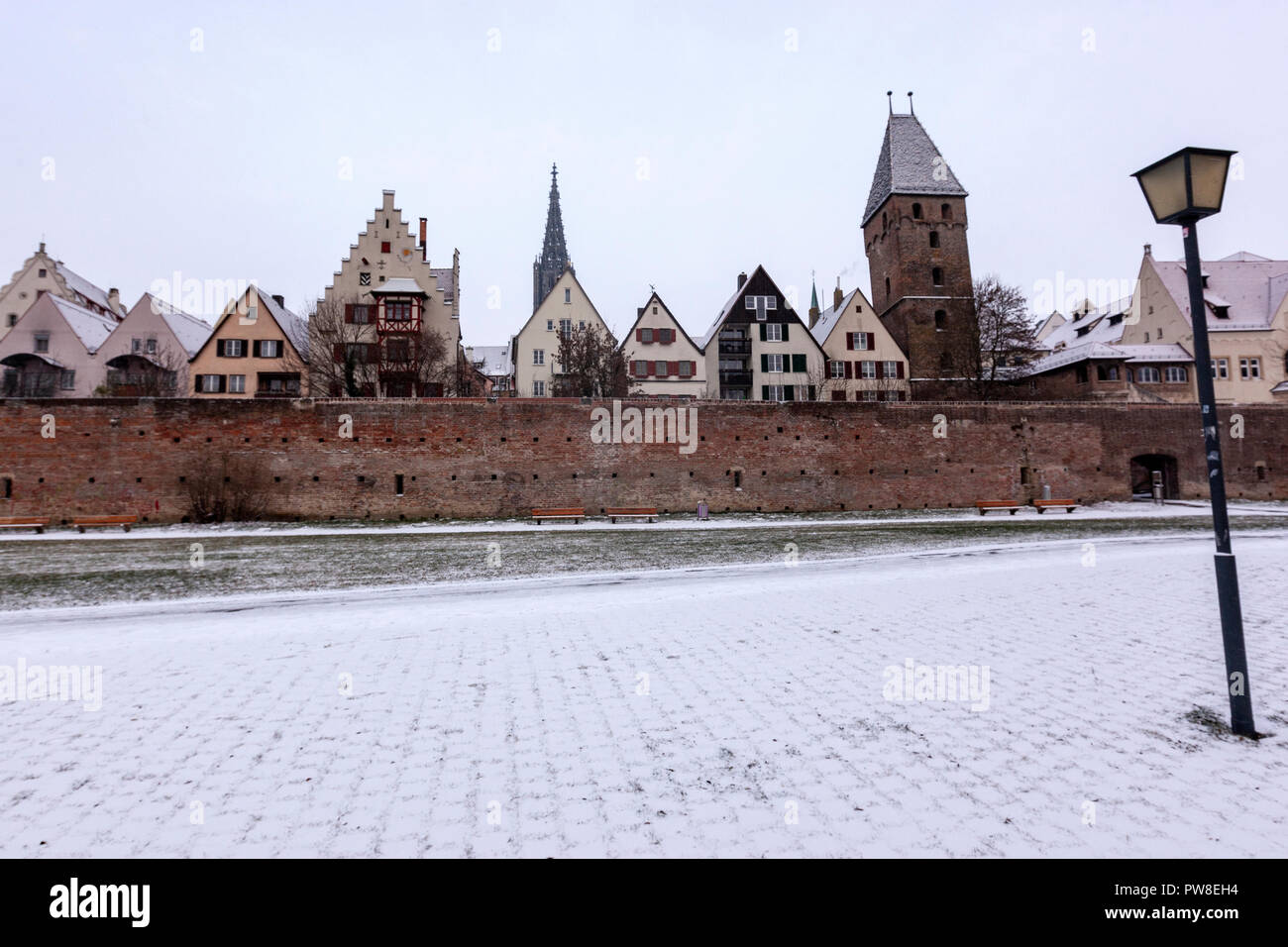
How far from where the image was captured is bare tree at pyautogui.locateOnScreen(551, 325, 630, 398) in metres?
35.9

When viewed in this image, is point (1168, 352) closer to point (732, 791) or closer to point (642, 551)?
point (642, 551)

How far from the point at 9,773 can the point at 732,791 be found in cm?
451

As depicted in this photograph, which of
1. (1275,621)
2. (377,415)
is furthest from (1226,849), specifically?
(377,415)

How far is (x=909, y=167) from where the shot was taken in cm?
4512

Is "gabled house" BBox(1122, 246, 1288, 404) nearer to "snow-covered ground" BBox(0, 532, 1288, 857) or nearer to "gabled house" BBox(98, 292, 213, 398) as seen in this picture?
"snow-covered ground" BBox(0, 532, 1288, 857)

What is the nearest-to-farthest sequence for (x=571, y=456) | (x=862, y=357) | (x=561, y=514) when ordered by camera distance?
(x=561, y=514)
(x=571, y=456)
(x=862, y=357)

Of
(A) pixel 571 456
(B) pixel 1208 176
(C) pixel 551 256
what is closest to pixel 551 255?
(C) pixel 551 256

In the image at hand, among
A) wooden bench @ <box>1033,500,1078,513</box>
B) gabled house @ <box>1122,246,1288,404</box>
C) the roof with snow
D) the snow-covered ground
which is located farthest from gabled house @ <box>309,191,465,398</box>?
the roof with snow

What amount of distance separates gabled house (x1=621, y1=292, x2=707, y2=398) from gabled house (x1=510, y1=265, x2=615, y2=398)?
222 centimetres

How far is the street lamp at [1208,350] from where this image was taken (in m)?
4.30

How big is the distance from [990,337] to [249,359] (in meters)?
47.6

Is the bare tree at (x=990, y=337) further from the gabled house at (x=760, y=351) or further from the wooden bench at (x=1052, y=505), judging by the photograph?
the wooden bench at (x=1052, y=505)

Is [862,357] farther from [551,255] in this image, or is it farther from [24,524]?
[551,255]

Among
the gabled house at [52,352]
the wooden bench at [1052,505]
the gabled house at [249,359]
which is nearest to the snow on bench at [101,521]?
the gabled house at [249,359]
